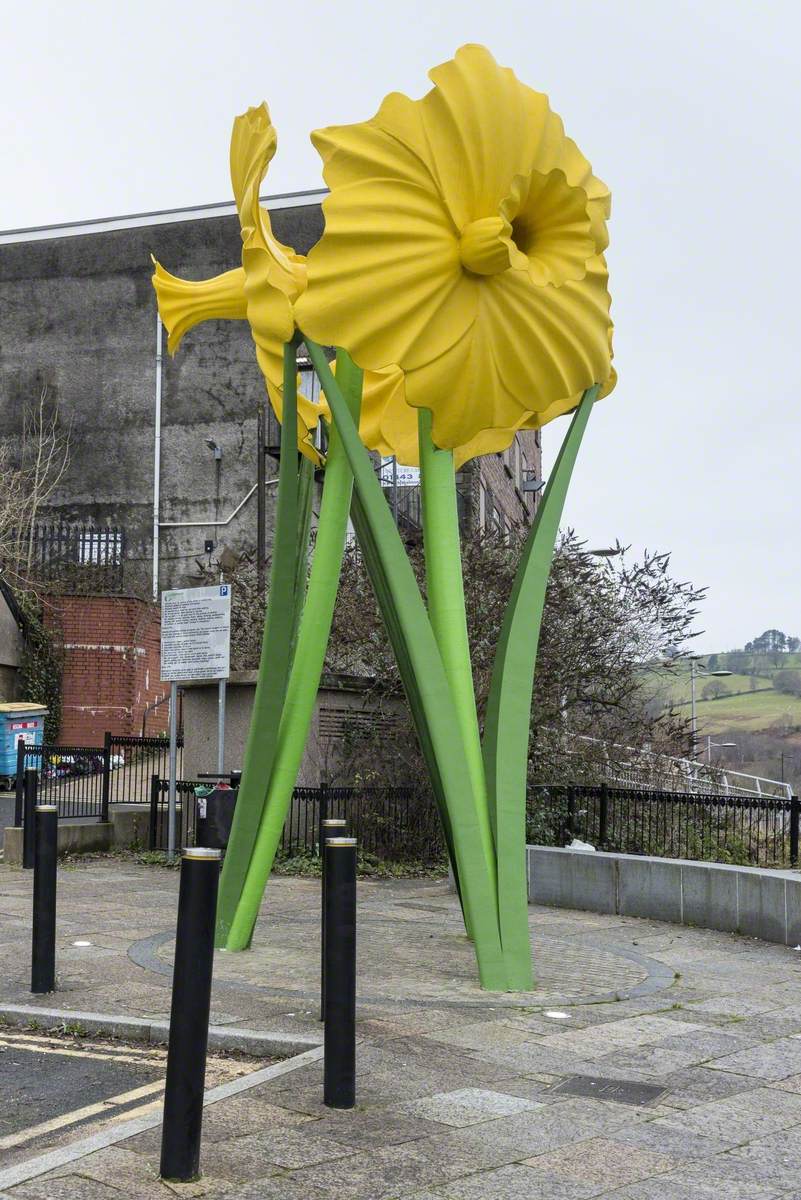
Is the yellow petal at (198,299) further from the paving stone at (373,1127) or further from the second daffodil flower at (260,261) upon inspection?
the paving stone at (373,1127)

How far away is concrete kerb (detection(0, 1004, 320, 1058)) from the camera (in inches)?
222

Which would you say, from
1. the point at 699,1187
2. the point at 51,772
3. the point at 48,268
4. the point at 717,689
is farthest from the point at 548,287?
the point at 717,689

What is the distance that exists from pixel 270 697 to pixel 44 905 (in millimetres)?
2202

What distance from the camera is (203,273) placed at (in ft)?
102

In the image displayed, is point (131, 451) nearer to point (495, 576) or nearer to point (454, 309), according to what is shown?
point (495, 576)

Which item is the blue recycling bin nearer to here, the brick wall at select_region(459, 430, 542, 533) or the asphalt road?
the brick wall at select_region(459, 430, 542, 533)

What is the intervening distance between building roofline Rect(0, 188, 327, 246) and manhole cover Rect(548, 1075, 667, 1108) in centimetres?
2764

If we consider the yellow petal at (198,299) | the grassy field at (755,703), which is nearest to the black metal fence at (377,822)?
the yellow petal at (198,299)

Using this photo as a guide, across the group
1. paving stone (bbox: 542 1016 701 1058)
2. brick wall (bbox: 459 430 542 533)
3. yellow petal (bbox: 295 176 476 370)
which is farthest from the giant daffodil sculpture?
brick wall (bbox: 459 430 542 533)

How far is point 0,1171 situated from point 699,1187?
2282 millimetres

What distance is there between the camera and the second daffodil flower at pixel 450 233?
7.54m

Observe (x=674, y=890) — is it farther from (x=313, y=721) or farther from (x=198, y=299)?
(x=198, y=299)

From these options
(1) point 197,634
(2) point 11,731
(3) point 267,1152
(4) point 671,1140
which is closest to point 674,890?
(4) point 671,1140

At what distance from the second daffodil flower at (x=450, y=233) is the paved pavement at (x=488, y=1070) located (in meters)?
3.81
